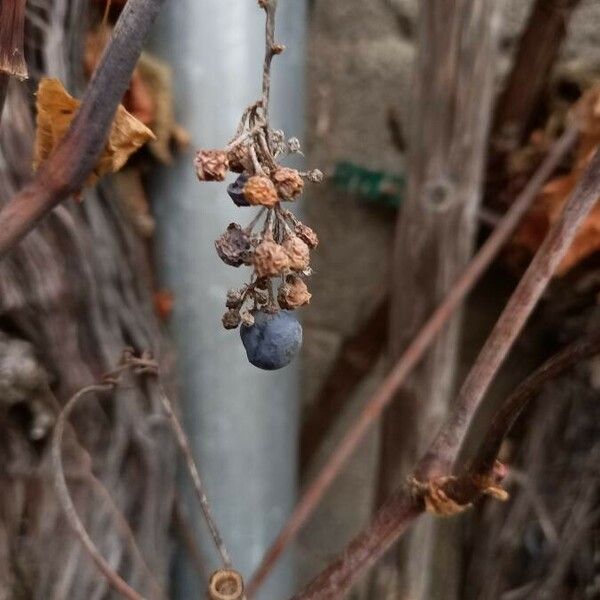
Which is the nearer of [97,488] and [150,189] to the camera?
[97,488]

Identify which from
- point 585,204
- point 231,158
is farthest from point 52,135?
point 585,204

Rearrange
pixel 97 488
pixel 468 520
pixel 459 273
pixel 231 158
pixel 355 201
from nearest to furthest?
1. pixel 231 158
2. pixel 97 488
3. pixel 459 273
4. pixel 468 520
5. pixel 355 201

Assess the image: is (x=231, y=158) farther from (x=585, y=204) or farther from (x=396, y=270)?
(x=396, y=270)

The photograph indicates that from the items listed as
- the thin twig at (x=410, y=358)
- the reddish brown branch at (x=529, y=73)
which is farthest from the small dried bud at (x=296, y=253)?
the reddish brown branch at (x=529, y=73)

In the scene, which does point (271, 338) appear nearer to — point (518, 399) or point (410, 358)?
point (518, 399)

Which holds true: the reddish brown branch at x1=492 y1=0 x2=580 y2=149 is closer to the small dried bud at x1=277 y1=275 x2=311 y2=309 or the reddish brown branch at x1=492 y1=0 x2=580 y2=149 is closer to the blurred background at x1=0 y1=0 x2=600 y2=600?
the blurred background at x1=0 y1=0 x2=600 y2=600

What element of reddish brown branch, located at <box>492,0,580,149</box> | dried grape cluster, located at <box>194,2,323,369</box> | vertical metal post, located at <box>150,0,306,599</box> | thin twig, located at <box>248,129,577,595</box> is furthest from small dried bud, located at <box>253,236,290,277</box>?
reddish brown branch, located at <box>492,0,580,149</box>

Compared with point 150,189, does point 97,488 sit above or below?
below
